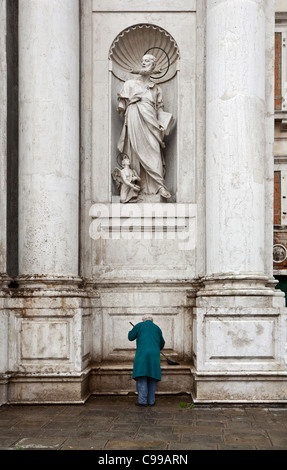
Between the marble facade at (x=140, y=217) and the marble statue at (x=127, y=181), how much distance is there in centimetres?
19

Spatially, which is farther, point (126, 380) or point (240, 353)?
point (126, 380)

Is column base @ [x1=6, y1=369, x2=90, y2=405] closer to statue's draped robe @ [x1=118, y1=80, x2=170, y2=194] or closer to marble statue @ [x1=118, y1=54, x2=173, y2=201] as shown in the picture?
marble statue @ [x1=118, y1=54, x2=173, y2=201]

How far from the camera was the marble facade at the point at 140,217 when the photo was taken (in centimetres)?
983

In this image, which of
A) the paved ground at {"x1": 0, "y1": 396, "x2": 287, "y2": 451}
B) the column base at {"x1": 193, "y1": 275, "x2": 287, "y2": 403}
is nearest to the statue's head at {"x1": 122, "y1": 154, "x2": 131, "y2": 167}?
the column base at {"x1": 193, "y1": 275, "x2": 287, "y2": 403}

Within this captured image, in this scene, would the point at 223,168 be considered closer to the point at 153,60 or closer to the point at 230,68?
the point at 230,68

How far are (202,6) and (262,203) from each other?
158 inches

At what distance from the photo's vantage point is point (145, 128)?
11.4m

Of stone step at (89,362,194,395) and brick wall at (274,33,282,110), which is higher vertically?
brick wall at (274,33,282,110)

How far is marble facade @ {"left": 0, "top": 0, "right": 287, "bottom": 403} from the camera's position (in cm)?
983

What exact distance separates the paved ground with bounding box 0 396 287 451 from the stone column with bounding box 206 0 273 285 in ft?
7.77

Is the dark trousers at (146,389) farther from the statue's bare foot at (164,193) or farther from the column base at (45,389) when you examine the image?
the statue's bare foot at (164,193)

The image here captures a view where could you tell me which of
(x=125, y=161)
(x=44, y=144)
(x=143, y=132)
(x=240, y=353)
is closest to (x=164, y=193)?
(x=125, y=161)

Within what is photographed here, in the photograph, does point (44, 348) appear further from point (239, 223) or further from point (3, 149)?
point (239, 223)

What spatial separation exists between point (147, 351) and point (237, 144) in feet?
12.4
